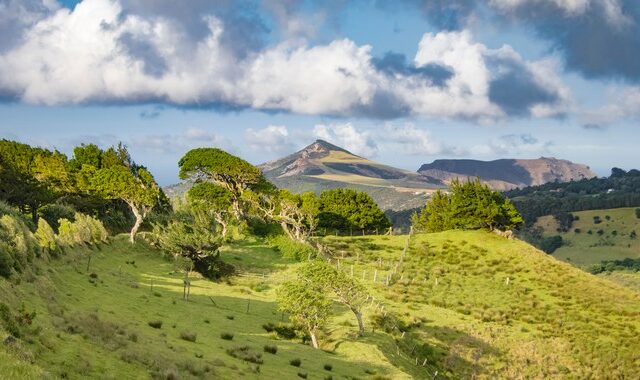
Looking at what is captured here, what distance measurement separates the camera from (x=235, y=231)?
99312mm

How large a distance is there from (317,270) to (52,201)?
49611mm

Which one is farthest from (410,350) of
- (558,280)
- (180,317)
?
(558,280)

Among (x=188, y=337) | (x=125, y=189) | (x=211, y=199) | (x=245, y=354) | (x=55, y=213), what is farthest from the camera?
(x=211, y=199)

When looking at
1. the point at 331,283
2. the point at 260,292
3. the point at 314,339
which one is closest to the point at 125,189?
the point at 260,292

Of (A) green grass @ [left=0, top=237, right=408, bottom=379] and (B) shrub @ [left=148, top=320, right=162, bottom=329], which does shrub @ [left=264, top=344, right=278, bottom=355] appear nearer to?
(A) green grass @ [left=0, top=237, right=408, bottom=379]

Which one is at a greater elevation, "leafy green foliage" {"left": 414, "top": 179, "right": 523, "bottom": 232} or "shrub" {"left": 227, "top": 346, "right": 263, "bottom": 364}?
"leafy green foliage" {"left": 414, "top": 179, "right": 523, "bottom": 232}

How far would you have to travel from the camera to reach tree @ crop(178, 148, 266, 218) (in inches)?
4345

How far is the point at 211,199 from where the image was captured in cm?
10362

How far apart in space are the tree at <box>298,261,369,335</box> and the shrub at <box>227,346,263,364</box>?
14.7 metres

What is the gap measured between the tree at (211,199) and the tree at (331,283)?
51.5 m

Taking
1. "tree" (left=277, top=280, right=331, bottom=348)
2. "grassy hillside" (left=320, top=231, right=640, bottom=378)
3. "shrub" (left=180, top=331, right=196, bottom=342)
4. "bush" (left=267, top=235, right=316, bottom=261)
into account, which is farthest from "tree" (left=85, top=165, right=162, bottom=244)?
"shrub" (left=180, top=331, right=196, bottom=342)

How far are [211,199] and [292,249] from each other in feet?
70.9

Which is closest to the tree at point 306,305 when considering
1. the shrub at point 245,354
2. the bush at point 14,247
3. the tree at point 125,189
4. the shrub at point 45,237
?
the shrub at point 245,354

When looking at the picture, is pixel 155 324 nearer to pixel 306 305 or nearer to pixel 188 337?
pixel 188 337
